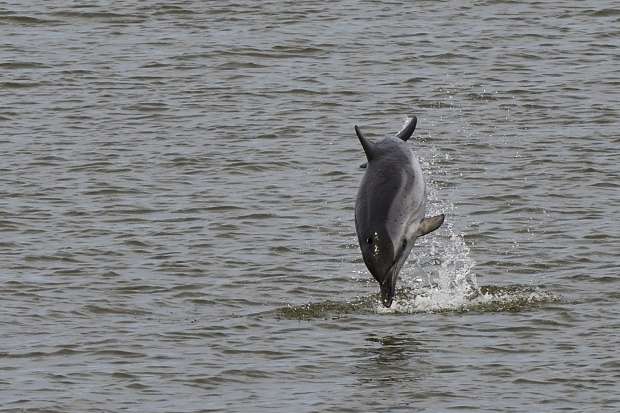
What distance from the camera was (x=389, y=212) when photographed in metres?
14.5

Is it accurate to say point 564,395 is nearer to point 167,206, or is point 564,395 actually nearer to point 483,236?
point 483,236

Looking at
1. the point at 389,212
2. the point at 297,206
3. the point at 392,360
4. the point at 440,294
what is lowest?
the point at 297,206

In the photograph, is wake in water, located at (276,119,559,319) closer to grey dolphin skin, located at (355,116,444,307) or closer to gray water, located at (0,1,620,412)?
gray water, located at (0,1,620,412)

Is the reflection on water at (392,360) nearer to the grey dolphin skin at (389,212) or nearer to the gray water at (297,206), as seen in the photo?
the gray water at (297,206)

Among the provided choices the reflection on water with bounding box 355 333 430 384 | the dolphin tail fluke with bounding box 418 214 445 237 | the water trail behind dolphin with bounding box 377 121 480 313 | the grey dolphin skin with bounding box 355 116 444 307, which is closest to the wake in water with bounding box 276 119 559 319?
the water trail behind dolphin with bounding box 377 121 480 313

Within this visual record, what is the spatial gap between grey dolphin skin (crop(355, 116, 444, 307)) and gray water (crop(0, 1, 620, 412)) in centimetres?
108

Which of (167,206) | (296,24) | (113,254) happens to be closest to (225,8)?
(296,24)

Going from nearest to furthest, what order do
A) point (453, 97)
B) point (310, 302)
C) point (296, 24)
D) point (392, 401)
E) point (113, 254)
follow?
point (392, 401)
point (310, 302)
point (113, 254)
point (453, 97)
point (296, 24)

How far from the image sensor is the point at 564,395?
47.3 ft

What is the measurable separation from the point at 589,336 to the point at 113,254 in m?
6.17

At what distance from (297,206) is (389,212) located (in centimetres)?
788

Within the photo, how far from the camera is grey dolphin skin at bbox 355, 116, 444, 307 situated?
14.3 metres

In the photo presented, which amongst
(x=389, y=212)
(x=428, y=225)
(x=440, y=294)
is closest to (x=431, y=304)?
(x=440, y=294)

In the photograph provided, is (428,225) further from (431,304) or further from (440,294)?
(440,294)
